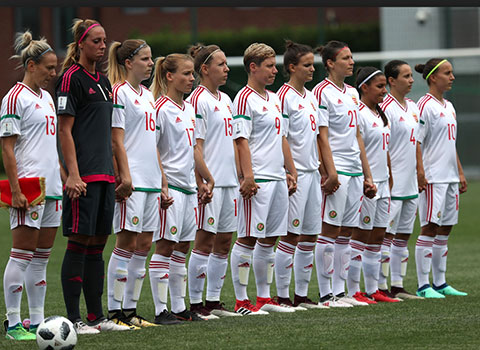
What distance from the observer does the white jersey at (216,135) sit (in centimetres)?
859

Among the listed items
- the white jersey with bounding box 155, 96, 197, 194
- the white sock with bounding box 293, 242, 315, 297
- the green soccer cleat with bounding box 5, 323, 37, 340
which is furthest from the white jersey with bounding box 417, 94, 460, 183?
the green soccer cleat with bounding box 5, 323, 37, 340

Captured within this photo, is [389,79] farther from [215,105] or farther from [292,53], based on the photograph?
[215,105]

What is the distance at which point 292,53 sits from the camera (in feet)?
30.3

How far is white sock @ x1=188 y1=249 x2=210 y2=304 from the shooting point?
27.8 ft

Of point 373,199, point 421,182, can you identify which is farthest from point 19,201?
point 421,182

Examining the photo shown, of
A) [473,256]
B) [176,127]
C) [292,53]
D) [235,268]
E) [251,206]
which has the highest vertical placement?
[292,53]

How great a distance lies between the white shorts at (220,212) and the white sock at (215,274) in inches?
10.3

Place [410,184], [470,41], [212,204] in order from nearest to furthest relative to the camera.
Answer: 1. [212,204]
2. [410,184]
3. [470,41]

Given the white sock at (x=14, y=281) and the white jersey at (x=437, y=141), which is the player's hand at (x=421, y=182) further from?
the white sock at (x=14, y=281)

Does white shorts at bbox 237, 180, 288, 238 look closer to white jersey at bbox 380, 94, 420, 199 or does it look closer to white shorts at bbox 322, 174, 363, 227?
white shorts at bbox 322, 174, 363, 227

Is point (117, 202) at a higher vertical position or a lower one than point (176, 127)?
lower

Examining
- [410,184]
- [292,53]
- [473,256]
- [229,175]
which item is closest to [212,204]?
[229,175]

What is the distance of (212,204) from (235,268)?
663 millimetres

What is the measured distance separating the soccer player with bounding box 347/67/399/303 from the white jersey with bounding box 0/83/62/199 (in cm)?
333
